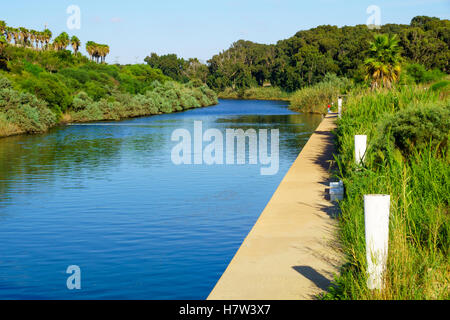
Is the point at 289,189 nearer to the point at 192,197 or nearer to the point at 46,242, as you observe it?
the point at 192,197

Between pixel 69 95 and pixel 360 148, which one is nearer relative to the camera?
pixel 360 148

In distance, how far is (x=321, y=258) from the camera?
8.16 metres

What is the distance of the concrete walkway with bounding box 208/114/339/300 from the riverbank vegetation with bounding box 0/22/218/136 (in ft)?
107

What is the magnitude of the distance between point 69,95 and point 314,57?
3510 inches

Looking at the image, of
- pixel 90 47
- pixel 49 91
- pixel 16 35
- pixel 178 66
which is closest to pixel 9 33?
pixel 16 35

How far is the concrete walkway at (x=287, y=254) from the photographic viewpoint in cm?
700

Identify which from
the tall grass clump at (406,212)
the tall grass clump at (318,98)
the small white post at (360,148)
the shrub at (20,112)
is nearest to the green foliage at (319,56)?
the tall grass clump at (318,98)

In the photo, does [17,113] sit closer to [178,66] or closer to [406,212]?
[406,212]

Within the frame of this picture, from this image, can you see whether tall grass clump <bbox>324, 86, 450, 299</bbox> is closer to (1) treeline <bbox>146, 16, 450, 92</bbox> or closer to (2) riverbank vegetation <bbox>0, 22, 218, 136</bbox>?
(2) riverbank vegetation <bbox>0, 22, 218, 136</bbox>

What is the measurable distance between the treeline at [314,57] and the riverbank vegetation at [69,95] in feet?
101

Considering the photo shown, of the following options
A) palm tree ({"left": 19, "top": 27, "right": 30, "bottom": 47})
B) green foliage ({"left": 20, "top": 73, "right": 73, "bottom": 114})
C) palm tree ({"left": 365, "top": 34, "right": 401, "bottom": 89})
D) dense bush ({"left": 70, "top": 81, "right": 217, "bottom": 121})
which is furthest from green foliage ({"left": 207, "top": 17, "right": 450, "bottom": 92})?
green foliage ({"left": 20, "top": 73, "right": 73, "bottom": 114})

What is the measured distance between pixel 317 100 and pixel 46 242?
6563 centimetres

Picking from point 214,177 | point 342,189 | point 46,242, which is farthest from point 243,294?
point 214,177

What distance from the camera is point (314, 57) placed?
138m
